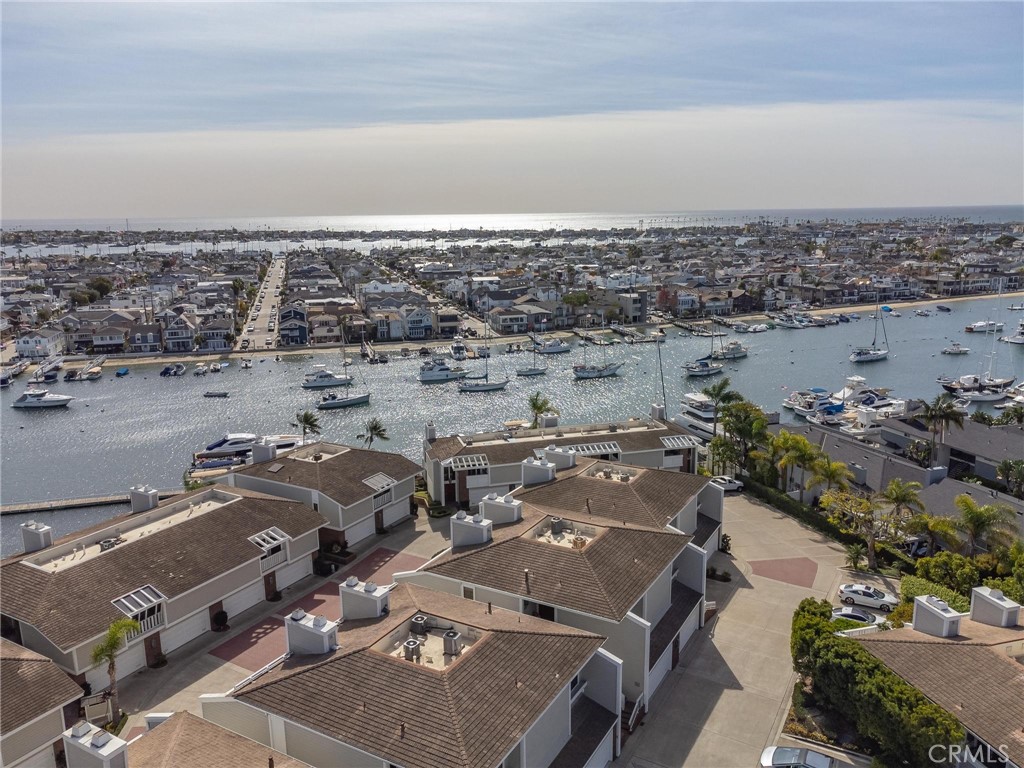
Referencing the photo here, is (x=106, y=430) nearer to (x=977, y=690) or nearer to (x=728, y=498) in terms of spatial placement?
(x=728, y=498)

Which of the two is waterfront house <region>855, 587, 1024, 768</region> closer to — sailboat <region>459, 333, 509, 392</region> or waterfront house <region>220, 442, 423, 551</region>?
waterfront house <region>220, 442, 423, 551</region>

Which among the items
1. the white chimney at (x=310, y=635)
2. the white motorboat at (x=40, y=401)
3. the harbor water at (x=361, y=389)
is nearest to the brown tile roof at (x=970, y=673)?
the white chimney at (x=310, y=635)

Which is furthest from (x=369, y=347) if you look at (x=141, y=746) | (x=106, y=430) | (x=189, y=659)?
(x=141, y=746)

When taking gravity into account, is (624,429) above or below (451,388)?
above

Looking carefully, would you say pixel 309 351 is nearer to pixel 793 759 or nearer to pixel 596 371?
pixel 596 371

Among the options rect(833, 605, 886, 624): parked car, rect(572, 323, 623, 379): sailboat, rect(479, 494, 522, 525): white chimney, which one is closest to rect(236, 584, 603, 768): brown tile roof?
rect(479, 494, 522, 525): white chimney

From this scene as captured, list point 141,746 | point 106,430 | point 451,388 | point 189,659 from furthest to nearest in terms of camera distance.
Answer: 1. point 451,388
2. point 106,430
3. point 189,659
4. point 141,746

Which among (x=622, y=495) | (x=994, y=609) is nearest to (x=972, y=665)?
(x=994, y=609)
